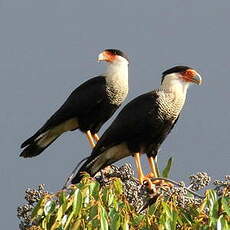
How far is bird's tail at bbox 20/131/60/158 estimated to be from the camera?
7.97m

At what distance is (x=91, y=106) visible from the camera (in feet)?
26.6

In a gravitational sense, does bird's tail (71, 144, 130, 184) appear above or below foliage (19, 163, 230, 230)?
above

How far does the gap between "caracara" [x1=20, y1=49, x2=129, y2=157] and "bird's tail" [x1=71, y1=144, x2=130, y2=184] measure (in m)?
0.94

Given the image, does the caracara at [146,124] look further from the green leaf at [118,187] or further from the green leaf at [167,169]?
the green leaf at [118,187]

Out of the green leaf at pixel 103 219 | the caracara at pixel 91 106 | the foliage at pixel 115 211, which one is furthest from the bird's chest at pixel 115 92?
the green leaf at pixel 103 219

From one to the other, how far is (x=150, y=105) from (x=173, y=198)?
104 inches

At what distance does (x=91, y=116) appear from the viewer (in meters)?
8.19

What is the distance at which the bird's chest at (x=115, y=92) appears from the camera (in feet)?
26.3

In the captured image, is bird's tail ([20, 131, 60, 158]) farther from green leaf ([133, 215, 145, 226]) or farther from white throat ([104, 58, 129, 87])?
green leaf ([133, 215, 145, 226])

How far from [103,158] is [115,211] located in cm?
268

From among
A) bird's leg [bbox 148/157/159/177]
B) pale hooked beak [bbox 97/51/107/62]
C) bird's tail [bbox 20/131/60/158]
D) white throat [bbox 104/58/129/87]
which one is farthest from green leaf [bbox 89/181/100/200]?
pale hooked beak [bbox 97/51/107/62]

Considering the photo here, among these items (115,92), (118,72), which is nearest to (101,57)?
(118,72)

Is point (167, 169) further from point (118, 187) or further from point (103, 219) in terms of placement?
point (103, 219)

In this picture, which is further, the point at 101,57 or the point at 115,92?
the point at 101,57
